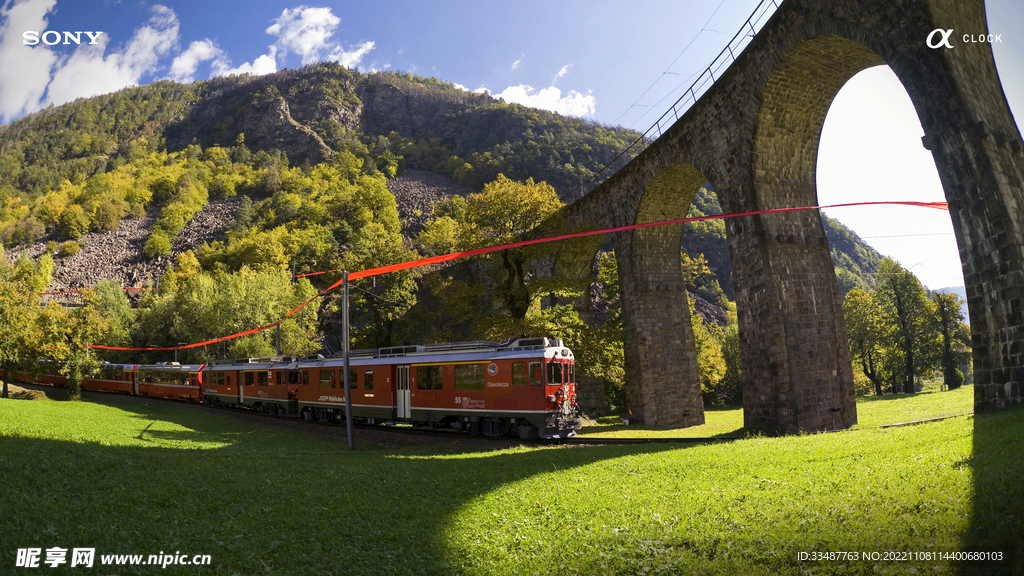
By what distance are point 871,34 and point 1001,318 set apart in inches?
275

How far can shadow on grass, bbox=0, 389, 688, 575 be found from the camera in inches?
195

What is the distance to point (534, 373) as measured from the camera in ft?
51.1

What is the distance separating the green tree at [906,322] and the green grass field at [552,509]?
36.4 meters

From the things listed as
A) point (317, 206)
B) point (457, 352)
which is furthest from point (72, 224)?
point (457, 352)

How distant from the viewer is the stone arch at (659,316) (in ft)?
73.4

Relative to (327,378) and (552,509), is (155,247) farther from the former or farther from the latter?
(552,509)

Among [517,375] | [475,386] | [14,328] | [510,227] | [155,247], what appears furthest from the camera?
[155,247]

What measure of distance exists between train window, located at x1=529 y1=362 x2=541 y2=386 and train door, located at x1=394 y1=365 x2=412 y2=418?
5415mm

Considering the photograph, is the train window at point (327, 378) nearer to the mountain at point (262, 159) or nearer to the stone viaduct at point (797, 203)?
the stone viaduct at point (797, 203)

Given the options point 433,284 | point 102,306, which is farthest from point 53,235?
point 433,284

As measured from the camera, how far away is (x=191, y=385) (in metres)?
31.5

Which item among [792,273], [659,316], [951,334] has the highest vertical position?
[792,273]

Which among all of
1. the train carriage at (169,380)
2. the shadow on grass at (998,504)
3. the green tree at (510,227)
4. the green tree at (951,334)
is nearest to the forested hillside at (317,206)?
the green tree at (510,227)

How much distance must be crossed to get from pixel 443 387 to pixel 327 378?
23.0 ft
